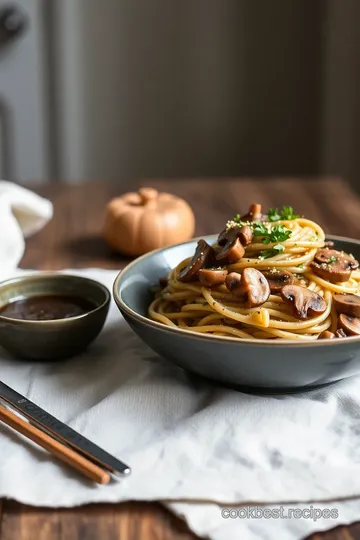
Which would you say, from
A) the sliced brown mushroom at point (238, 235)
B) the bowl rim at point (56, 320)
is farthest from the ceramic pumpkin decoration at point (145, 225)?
the sliced brown mushroom at point (238, 235)

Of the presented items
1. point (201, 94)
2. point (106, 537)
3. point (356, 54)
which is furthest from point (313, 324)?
point (201, 94)

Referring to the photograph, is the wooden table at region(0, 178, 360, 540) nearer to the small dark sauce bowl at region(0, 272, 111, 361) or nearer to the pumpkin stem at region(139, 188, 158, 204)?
the pumpkin stem at region(139, 188, 158, 204)

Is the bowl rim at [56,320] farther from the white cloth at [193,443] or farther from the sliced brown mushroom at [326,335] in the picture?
the sliced brown mushroom at [326,335]

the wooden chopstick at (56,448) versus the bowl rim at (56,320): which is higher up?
the bowl rim at (56,320)

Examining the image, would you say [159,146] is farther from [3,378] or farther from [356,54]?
[3,378]

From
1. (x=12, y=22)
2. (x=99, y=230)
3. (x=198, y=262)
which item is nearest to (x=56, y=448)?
(x=198, y=262)

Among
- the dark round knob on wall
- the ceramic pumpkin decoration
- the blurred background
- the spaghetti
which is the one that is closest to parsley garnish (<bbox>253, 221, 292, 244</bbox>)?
the spaghetti
